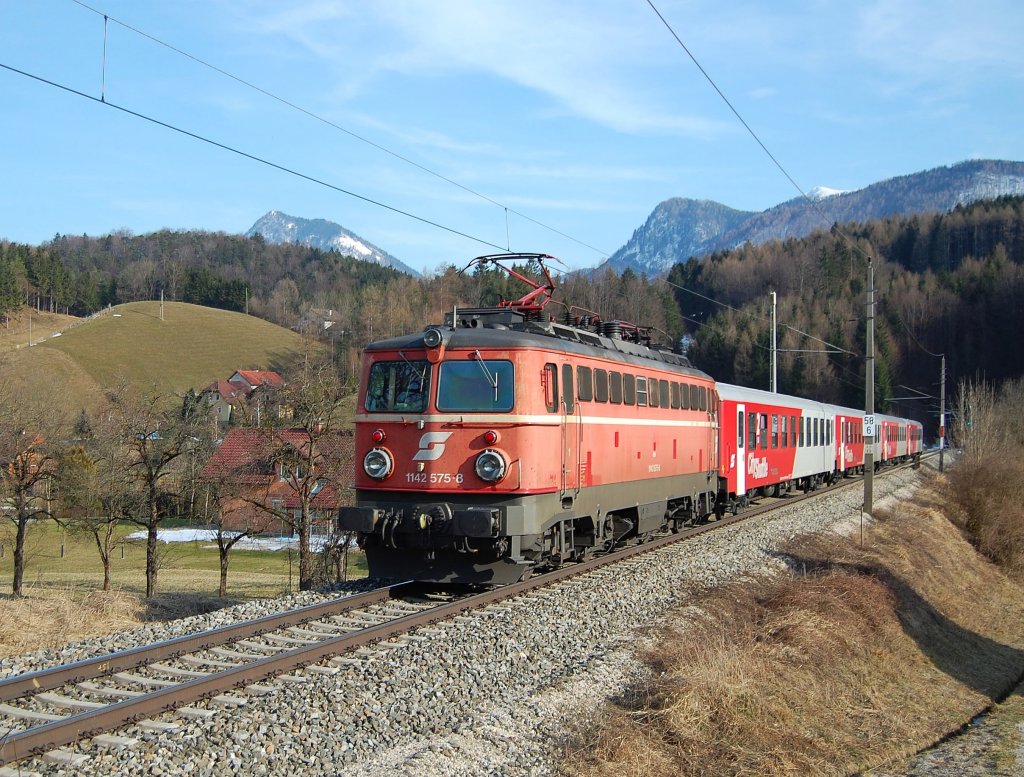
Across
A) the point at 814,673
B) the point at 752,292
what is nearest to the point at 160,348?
the point at 752,292

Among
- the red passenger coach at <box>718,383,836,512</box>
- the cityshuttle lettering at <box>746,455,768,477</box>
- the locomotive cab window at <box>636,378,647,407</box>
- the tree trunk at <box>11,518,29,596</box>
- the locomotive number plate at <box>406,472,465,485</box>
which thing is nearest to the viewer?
the locomotive number plate at <box>406,472,465,485</box>

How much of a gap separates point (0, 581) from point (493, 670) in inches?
1464


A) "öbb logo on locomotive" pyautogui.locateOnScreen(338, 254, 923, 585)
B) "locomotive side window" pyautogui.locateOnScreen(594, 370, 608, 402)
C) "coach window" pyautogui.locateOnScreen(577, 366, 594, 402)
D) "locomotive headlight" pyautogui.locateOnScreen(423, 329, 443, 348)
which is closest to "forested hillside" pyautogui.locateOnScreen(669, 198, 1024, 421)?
"locomotive side window" pyautogui.locateOnScreen(594, 370, 608, 402)

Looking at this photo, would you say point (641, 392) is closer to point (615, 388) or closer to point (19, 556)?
point (615, 388)

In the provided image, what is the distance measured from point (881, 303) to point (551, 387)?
11050cm

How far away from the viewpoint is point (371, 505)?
12.0 meters

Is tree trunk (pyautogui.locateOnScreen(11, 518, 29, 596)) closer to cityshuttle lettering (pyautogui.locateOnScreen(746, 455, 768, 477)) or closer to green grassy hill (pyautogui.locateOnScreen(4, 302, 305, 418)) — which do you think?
cityshuttle lettering (pyautogui.locateOnScreen(746, 455, 768, 477))

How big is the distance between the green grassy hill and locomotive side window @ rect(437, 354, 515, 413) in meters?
77.8

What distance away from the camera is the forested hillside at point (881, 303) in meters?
96.0

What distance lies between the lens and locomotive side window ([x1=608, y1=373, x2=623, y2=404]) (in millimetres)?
14430

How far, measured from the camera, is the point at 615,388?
14664 mm

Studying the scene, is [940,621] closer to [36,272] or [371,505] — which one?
[371,505]

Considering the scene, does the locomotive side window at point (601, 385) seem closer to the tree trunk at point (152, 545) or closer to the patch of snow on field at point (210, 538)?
the tree trunk at point (152, 545)

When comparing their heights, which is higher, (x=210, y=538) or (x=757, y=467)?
(x=757, y=467)
